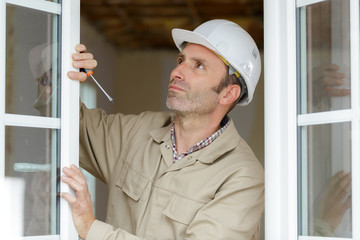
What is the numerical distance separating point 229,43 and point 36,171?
47.2 inches

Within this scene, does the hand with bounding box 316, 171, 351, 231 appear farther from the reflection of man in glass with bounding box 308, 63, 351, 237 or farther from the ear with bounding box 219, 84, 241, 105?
the ear with bounding box 219, 84, 241, 105

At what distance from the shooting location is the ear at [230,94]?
291 cm

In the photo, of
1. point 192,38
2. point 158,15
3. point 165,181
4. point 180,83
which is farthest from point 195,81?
point 158,15

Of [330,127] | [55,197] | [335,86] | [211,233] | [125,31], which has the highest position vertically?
[125,31]

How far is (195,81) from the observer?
279 cm

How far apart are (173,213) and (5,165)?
0.88 meters

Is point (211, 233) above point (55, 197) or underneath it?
underneath

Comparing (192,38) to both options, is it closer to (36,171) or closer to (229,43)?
(229,43)

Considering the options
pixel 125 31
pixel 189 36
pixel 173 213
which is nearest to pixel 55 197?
pixel 173 213

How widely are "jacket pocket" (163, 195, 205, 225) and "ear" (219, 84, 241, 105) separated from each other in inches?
24.0

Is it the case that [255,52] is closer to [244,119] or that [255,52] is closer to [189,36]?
[189,36]

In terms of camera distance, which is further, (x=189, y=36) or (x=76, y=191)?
(x=189, y=36)

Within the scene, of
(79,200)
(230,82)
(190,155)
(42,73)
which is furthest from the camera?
(230,82)

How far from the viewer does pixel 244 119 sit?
7.98 metres
